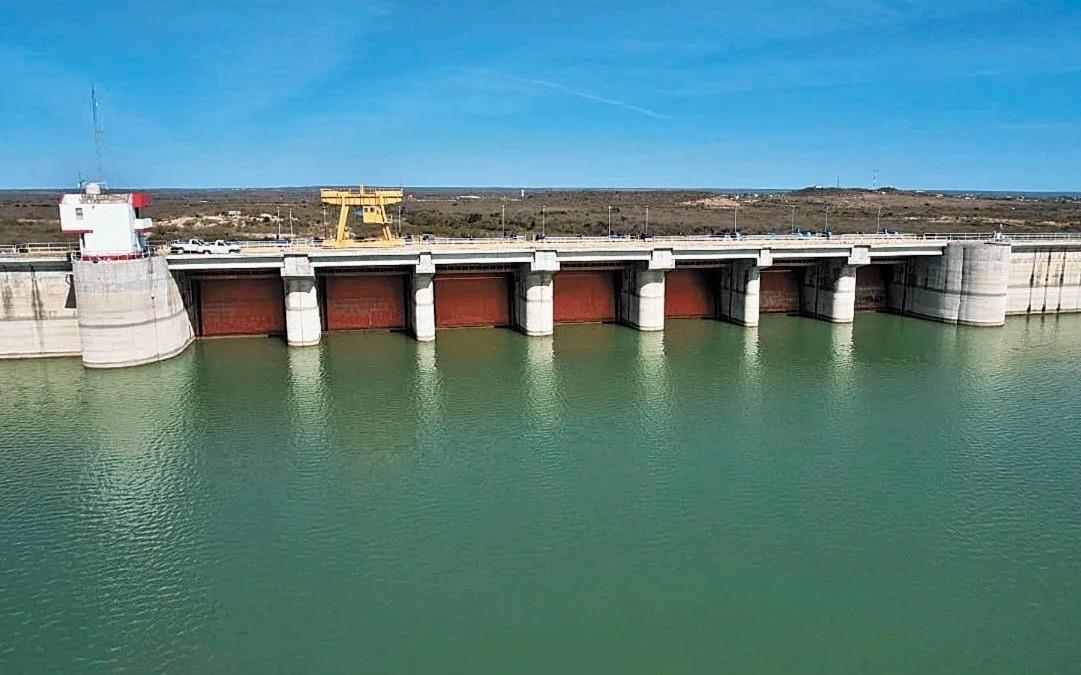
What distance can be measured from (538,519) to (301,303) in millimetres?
25069

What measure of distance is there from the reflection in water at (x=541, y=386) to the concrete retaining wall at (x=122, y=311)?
18527 millimetres

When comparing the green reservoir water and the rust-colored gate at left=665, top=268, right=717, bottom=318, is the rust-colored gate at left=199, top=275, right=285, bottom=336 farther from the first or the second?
the rust-colored gate at left=665, top=268, right=717, bottom=318

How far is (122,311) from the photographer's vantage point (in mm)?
38156

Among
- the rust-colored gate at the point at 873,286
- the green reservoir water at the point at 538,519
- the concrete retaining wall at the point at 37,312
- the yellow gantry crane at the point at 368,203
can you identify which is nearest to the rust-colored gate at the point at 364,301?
the yellow gantry crane at the point at 368,203

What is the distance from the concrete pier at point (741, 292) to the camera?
164 feet

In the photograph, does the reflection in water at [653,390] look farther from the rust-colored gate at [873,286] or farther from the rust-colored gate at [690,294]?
the rust-colored gate at [873,286]

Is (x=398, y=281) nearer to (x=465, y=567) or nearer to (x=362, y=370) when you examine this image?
(x=362, y=370)

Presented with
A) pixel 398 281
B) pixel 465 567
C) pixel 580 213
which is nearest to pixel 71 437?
pixel 465 567

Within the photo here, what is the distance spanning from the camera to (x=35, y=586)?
19.7 meters

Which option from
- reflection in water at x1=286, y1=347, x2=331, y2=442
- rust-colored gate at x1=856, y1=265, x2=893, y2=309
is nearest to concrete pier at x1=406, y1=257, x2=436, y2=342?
reflection in water at x1=286, y1=347, x2=331, y2=442

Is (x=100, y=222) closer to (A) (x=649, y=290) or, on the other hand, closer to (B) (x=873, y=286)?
(A) (x=649, y=290)

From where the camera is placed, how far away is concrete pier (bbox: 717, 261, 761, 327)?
50000 millimetres

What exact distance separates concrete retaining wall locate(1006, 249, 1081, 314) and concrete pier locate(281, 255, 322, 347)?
4507 cm

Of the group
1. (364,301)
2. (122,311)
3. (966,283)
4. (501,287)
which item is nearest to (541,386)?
(501,287)
